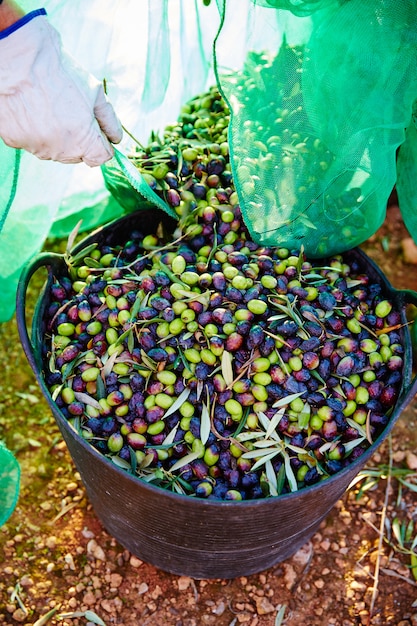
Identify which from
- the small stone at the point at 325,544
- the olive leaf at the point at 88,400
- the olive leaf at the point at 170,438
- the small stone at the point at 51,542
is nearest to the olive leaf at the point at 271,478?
the olive leaf at the point at 170,438

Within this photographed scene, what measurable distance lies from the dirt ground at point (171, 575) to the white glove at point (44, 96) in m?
1.50

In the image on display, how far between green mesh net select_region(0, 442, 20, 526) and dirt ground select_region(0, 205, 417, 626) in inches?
11.5

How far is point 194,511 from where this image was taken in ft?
5.74

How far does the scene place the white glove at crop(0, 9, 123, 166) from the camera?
5.75 feet

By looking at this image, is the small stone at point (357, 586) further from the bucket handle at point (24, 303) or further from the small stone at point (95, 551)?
the bucket handle at point (24, 303)

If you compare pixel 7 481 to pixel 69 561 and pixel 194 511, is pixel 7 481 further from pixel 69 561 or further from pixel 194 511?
pixel 194 511

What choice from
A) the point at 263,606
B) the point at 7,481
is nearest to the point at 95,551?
the point at 7,481

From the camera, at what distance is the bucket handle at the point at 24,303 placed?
1.89m

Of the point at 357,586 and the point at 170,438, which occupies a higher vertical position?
the point at 170,438

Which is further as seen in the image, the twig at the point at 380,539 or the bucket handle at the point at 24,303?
the twig at the point at 380,539

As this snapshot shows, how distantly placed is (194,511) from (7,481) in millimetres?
868

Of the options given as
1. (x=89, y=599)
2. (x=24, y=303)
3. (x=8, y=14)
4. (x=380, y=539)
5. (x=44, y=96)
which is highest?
(x=8, y=14)

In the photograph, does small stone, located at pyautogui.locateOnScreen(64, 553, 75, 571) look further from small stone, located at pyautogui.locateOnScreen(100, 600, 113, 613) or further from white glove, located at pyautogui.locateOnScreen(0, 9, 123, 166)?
white glove, located at pyautogui.locateOnScreen(0, 9, 123, 166)

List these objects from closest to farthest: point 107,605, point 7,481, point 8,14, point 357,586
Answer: point 8,14 → point 7,481 → point 107,605 → point 357,586
